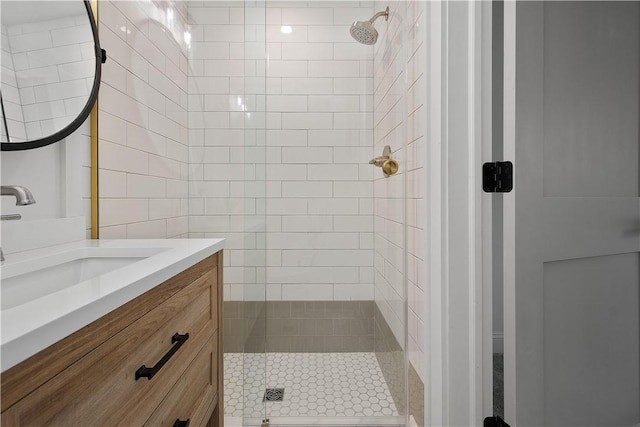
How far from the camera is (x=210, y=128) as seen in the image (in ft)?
4.88

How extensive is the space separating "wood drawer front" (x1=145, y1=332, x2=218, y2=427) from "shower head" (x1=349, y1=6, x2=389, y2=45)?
1.42 meters

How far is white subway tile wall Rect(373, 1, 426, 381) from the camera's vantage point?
116 centimetres

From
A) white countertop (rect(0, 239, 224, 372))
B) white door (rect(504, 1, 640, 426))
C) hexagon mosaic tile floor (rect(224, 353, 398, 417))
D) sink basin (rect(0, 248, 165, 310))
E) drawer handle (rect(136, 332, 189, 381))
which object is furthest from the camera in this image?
hexagon mosaic tile floor (rect(224, 353, 398, 417))

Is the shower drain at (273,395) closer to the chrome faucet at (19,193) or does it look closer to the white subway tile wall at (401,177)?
the white subway tile wall at (401,177)

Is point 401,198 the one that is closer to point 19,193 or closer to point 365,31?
point 365,31

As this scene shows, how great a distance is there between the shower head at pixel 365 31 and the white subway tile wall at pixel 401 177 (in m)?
0.04

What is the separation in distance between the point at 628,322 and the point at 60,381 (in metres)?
1.40

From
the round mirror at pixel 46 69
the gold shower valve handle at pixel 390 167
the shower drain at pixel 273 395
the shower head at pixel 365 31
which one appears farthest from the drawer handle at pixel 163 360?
the shower head at pixel 365 31

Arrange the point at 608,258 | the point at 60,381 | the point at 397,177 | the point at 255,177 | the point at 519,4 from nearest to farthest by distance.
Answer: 1. the point at 60,381
2. the point at 519,4
3. the point at 608,258
4. the point at 397,177
5. the point at 255,177

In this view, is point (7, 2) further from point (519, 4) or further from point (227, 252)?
point (519, 4)

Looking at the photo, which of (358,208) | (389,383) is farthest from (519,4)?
(389,383)

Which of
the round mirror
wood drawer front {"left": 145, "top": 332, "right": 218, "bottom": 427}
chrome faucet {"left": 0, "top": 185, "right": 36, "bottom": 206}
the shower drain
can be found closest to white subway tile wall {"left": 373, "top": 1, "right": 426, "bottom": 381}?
the shower drain

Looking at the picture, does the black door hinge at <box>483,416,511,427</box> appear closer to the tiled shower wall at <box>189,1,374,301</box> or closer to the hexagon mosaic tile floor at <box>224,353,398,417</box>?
the hexagon mosaic tile floor at <box>224,353,398,417</box>

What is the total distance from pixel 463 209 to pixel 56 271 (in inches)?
44.4
